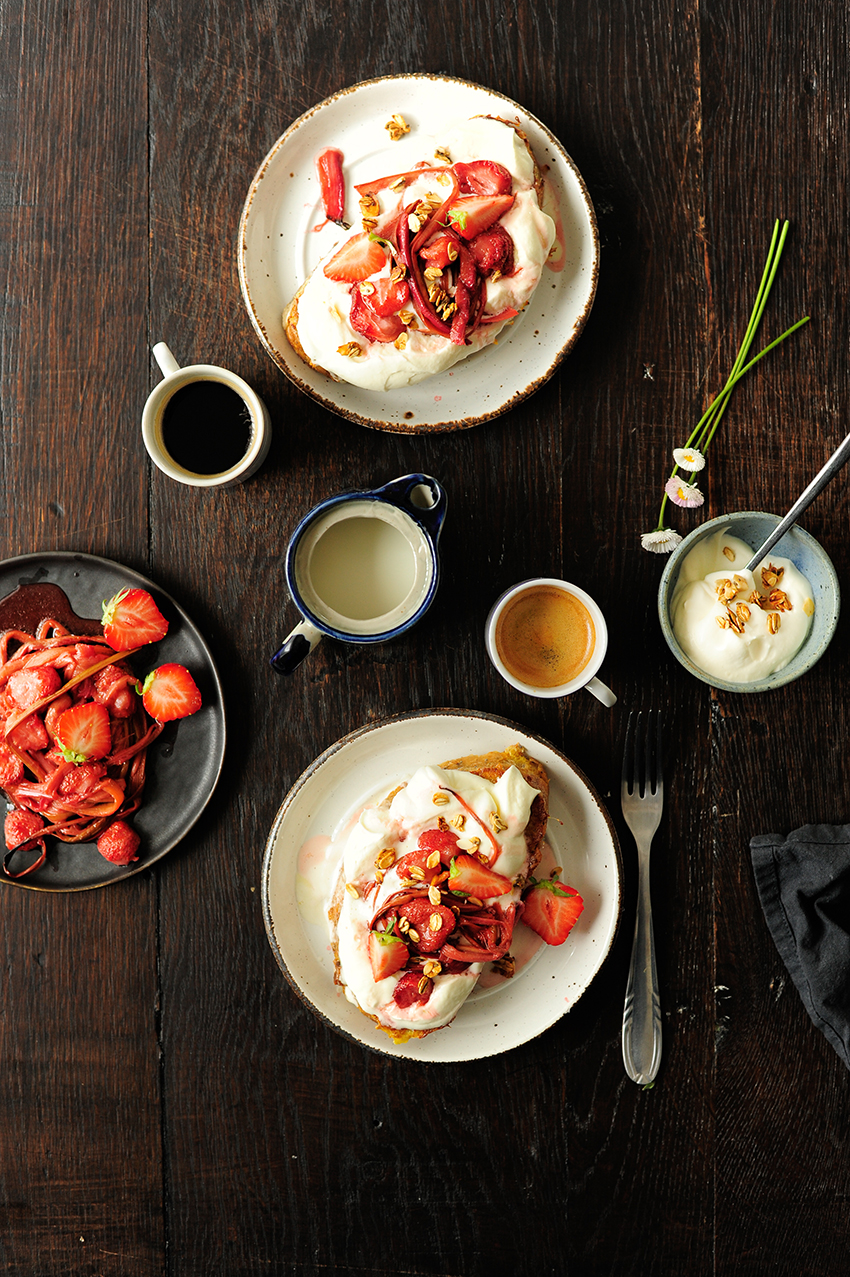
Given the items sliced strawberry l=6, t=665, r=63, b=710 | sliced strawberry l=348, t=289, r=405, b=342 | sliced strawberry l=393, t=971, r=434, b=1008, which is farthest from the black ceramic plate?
sliced strawberry l=348, t=289, r=405, b=342

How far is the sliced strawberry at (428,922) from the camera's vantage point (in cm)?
126

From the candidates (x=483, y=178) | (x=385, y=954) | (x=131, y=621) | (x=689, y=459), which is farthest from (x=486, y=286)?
(x=385, y=954)

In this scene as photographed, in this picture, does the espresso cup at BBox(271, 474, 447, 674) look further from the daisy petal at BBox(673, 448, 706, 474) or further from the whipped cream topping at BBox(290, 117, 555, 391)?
the daisy petal at BBox(673, 448, 706, 474)

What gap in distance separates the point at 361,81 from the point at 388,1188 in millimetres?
2110

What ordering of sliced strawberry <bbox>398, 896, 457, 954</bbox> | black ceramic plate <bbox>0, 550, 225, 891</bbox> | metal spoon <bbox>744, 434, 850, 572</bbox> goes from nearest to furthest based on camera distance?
metal spoon <bbox>744, 434, 850, 572</bbox>
sliced strawberry <bbox>398, 896, 457, 954</bbox>
black ceramic plate <bbox>0, 550, 225, 891</bbox>

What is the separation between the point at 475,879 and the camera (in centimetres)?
127

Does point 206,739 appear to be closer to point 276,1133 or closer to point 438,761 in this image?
point 438,761

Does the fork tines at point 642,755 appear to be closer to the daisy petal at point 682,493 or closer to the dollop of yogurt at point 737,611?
the dollop of yogurt at point 737,611

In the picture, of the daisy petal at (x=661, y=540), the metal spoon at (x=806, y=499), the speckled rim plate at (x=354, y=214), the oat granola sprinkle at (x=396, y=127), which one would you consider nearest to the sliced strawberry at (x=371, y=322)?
the speckled rim plate at (x=354, y=214)

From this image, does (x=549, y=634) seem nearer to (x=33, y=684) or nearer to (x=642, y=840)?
(x=642, y=840)

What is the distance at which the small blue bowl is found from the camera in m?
1.40

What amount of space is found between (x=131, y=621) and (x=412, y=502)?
555 mm

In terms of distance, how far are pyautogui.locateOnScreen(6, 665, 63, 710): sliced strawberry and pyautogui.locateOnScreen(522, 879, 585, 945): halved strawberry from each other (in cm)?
92

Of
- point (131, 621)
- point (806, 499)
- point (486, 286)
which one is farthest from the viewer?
point (131, 621)
